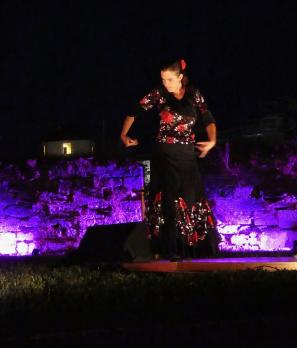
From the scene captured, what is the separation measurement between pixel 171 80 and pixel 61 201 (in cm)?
409

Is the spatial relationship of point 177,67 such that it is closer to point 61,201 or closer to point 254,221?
point 254,221

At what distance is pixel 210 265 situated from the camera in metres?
6.52

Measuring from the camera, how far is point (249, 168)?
31.0ft

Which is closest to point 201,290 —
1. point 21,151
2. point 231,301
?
point 231,301

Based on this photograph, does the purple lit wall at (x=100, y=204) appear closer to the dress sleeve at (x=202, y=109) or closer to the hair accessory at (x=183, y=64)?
the dress sleeve at (x=202, y=109)

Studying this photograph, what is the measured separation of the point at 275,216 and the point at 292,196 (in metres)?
0.34

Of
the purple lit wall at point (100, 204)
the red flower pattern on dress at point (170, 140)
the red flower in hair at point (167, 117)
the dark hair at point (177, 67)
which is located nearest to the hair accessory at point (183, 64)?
the dark hair at point (177, 67)

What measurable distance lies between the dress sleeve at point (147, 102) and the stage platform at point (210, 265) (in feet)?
4.81

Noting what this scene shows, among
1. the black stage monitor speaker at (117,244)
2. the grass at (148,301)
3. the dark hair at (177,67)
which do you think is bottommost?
the grass at (148,301)

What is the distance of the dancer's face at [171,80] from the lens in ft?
22.0

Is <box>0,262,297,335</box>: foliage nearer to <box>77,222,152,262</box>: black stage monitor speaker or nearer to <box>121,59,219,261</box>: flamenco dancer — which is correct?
<box>121,59,219,261</box>: flamenco dancer

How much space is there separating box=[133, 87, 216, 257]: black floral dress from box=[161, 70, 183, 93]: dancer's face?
94mm

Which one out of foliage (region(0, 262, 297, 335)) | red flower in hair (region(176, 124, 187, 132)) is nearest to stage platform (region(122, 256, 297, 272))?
foliage (region(0, 262, 297, 335))

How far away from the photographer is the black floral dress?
6.89 m
